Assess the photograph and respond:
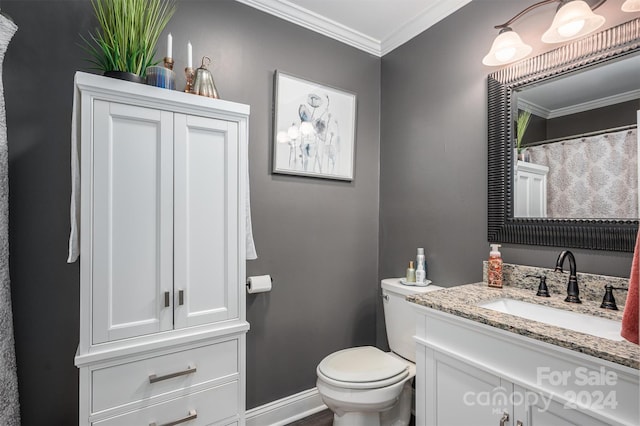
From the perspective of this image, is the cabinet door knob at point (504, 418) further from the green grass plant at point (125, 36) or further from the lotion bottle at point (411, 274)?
the green grass plant at point (125, 36)

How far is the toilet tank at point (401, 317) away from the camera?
1789 mm

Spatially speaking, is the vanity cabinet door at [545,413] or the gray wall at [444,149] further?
the gray wall at [444,149]

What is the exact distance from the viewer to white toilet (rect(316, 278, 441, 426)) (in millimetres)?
1504

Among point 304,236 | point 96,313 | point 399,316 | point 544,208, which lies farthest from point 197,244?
point 544,208

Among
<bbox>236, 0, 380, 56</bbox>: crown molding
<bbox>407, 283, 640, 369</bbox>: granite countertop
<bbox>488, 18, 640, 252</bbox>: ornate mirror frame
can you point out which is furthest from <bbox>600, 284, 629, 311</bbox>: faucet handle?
<bbox>236, 0, 380, 56</bbox>: crown molding

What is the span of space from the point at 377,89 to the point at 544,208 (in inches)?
54.2

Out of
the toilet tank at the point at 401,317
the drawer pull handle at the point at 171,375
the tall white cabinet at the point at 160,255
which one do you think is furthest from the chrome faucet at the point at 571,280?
the drawer pull handle at the point at 171,375

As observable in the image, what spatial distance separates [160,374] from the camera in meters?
1.25

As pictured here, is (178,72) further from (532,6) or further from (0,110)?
(532,6)

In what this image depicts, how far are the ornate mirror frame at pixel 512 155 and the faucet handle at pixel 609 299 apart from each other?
0.49 feet

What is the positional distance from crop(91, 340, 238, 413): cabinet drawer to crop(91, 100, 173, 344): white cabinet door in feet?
0.41

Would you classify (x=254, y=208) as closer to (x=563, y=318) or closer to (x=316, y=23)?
(x=316, y=23)

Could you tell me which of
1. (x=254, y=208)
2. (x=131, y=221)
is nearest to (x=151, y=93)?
(x=131, y=221)

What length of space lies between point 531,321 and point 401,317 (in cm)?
85
